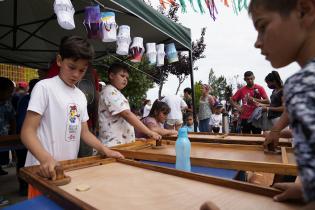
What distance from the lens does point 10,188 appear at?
3551 mm

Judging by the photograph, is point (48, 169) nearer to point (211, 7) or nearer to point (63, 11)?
point (63, 11)

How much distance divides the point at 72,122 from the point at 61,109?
108 millimetres

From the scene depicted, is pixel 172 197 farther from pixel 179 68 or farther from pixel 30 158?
pixel 179 68

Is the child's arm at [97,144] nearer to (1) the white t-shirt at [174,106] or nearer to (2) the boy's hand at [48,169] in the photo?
(2) the boy's hand at [48,169]

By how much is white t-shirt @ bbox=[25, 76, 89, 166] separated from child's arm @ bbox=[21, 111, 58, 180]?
0.05 metres

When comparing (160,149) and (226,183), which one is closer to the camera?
(226,183)

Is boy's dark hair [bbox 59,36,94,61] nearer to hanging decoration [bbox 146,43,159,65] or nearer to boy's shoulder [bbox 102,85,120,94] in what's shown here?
boy's shoulder [bbox 102,85,120,94]

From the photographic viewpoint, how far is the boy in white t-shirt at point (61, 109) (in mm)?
1385

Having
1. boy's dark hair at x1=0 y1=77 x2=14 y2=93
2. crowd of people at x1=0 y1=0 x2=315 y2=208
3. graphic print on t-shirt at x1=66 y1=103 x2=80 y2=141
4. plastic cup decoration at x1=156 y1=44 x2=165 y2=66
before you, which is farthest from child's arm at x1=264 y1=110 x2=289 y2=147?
boy's dark hair at x1=0 y1=77 x2=14 y2=93

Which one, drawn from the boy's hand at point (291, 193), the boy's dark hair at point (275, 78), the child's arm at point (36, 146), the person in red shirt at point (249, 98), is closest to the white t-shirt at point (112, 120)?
the child's arm at point (36, 146)

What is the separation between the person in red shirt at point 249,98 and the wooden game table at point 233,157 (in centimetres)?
285

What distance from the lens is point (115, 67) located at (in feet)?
7.62

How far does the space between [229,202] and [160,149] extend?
3.54 feet

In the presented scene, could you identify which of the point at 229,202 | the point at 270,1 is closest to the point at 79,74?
the point at 229,202
